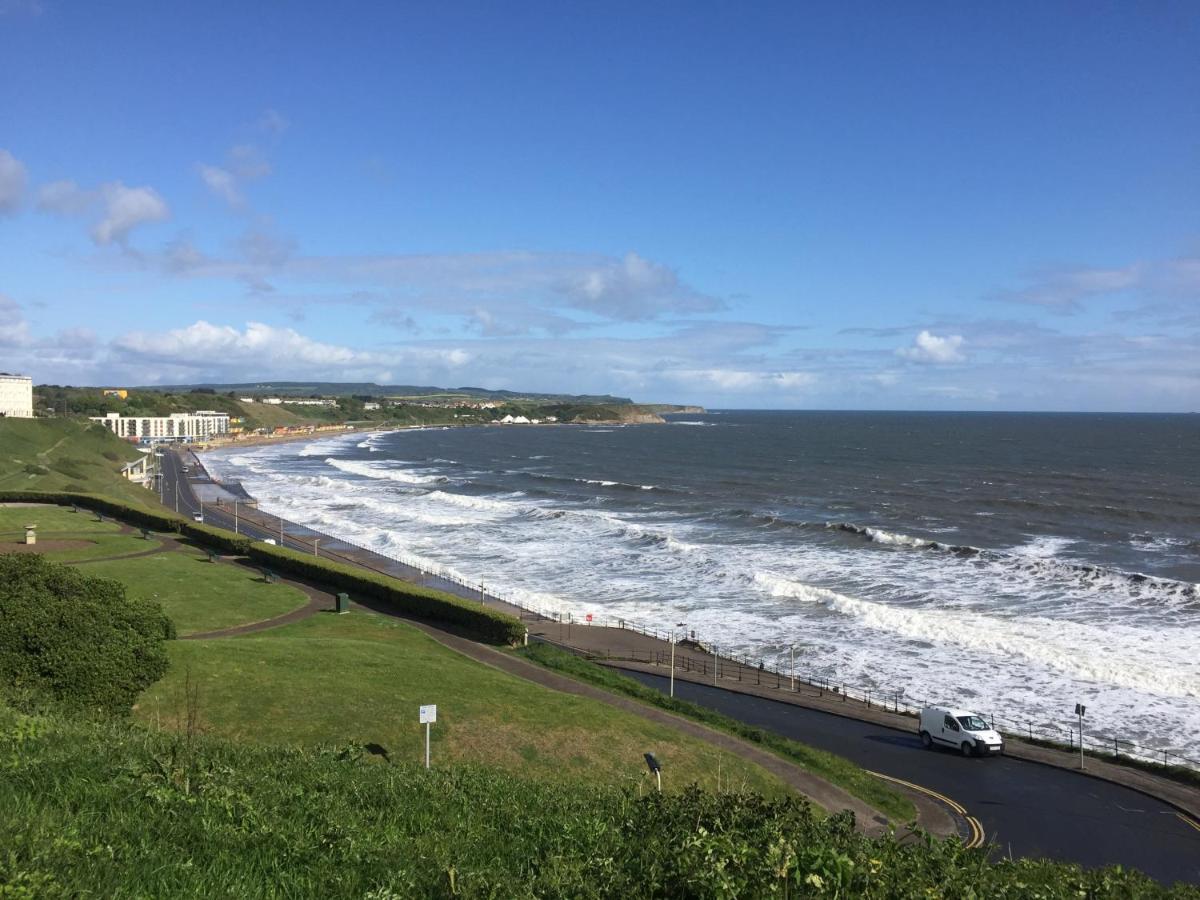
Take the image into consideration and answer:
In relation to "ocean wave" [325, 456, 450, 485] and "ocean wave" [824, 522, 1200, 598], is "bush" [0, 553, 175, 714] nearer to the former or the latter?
"ocean wave" [824, 522, 1200, 598]

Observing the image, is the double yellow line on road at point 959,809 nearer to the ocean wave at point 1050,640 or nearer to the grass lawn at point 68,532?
the ocean wave at point 1050,640

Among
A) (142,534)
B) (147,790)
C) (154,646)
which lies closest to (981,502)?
(142,534)

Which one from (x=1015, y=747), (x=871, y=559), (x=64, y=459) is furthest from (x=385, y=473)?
(x=1015, y=747)

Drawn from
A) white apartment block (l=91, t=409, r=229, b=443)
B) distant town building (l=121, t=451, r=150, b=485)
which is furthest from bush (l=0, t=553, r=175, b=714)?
white apartment block (l=91, t=409, r=229, b=443)

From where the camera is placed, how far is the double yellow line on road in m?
21.0

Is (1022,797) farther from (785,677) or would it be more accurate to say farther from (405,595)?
(405,595)

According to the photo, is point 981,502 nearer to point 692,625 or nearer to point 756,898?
point 692,625

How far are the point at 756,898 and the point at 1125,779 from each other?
24.9 meters

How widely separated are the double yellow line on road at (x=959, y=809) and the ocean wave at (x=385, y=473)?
90176 millimetres

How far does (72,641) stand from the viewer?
1900cm

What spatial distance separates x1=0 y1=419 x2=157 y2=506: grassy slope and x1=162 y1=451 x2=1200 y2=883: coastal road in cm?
6447

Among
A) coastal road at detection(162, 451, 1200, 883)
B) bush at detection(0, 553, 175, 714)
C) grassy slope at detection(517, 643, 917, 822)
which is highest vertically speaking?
bush at detection(0, 553, 175, 714)

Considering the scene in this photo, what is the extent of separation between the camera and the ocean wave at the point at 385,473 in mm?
113188

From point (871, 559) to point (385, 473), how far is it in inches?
3228
